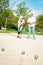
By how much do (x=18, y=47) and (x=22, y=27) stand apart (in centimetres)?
14

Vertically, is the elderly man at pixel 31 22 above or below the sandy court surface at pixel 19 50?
above

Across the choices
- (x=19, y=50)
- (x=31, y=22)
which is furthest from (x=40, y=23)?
(x=19, y=50)

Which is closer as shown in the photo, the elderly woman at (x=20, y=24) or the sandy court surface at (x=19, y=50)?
the sandy court surface at (x=19, y=50)

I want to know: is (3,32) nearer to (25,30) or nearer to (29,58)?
(25,30)

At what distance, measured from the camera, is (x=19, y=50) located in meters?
1.32

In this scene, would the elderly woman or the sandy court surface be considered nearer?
the sandy court surface

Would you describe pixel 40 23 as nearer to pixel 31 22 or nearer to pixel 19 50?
pixel 31 22

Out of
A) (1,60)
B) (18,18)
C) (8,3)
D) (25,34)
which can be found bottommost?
(1,60)

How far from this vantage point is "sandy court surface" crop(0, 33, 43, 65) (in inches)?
49.4

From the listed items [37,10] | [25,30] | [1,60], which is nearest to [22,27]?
[25,30]

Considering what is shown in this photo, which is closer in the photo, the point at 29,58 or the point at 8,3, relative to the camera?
the point at 29,58

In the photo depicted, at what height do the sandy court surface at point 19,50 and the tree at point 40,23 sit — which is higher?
the tree at point 40,23

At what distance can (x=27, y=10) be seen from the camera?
53.7 inches

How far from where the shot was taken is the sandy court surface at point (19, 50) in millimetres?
1256
